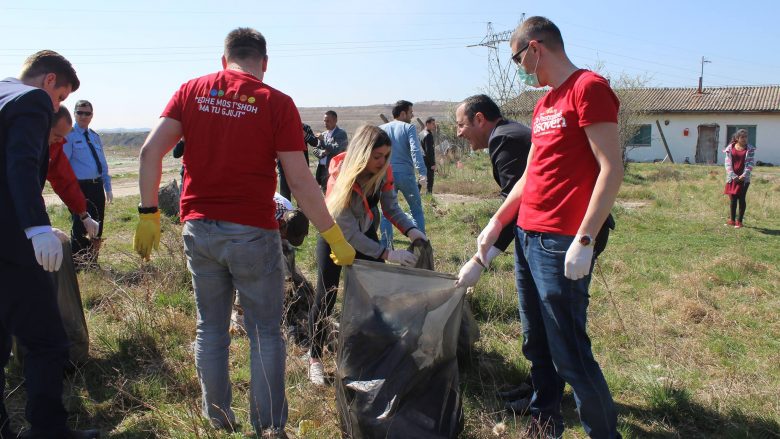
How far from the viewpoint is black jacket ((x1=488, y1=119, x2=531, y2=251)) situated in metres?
3.20

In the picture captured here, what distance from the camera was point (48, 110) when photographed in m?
2.58

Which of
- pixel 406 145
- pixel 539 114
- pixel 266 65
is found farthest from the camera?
pixel 406 145

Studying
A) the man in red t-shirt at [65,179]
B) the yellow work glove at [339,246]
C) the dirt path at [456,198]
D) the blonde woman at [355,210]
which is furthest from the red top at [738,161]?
the man in red t-shirt at [65,179]

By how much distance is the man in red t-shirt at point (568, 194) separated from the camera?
223cm

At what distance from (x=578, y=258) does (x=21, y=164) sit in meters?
2.22

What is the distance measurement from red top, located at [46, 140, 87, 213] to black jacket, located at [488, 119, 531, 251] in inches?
114

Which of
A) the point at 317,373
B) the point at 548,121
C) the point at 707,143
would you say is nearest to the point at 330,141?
the point at 317,373

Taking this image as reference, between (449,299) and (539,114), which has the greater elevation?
(539,114)

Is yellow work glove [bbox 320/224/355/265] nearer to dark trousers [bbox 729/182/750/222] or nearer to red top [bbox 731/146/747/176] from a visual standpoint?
dark trousers [bbox 729/182/750/222]

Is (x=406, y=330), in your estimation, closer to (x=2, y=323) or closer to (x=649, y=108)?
(x=2, y=323)

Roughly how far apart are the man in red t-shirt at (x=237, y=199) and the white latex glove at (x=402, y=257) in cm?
65

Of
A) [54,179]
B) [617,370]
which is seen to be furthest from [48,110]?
[617,370]

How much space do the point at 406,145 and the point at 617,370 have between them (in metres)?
3.79

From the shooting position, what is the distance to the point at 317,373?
3.31 m
